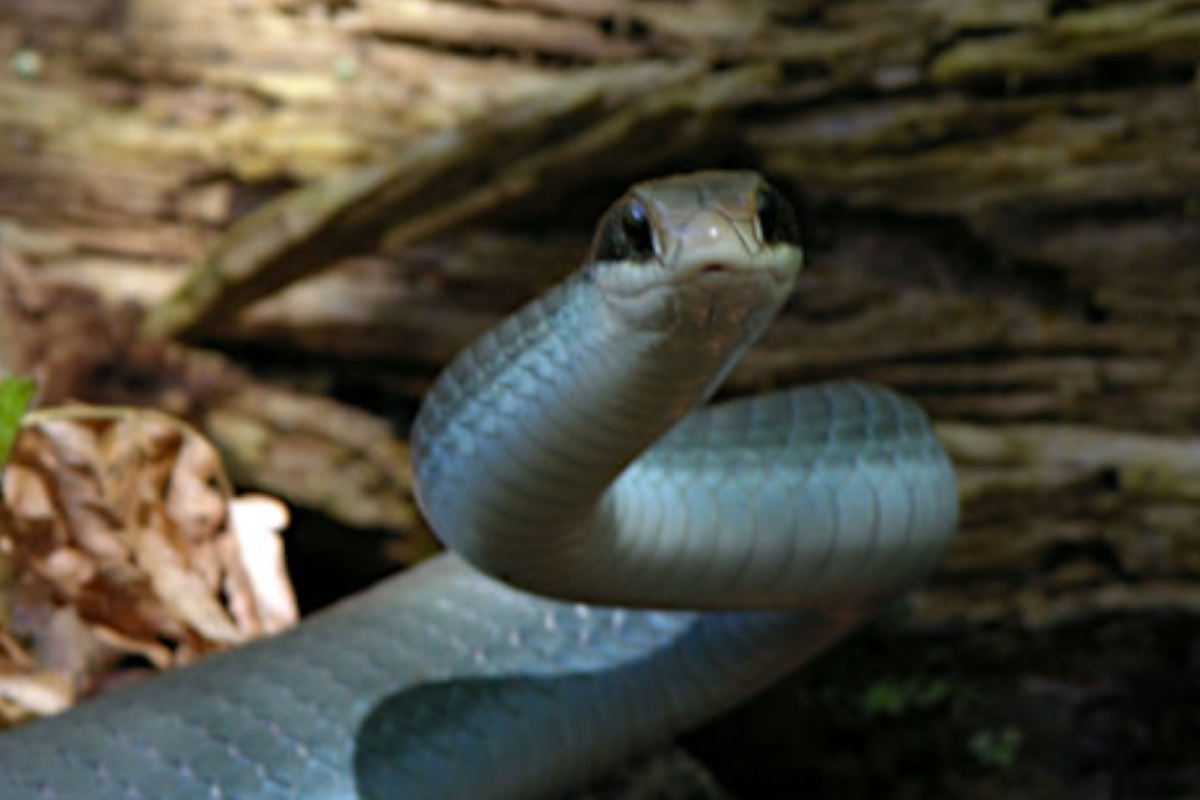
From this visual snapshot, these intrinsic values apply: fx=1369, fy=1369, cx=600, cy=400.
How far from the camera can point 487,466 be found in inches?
76.5

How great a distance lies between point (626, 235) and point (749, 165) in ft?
5.18

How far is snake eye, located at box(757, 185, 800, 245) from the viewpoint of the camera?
1.67m

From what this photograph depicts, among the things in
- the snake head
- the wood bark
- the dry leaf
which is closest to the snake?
the snake head

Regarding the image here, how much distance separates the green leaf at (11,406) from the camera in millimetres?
2578

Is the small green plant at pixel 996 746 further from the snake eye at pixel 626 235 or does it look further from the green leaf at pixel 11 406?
the green leaf at pixel 11 406

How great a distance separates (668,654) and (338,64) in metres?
1.63

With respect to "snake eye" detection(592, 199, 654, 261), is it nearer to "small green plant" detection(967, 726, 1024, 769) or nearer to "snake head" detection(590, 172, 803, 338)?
"snake head" detection(590, 172, 803, 338)

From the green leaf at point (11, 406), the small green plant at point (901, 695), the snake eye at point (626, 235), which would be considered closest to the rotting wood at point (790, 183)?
the small green plant at point (901, 695)

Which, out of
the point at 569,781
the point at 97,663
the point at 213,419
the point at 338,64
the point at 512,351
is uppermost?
the point at 338,64

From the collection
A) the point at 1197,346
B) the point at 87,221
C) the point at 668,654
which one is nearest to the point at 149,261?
the point at 87,221

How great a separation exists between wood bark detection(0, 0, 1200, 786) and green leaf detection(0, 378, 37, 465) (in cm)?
→ 71

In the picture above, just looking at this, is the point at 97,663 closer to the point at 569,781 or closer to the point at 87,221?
the point at 569,781

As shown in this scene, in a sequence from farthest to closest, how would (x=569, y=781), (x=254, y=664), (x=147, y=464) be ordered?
(x=147, y=464) → (x=569, y=781) → (x=254, y=664)

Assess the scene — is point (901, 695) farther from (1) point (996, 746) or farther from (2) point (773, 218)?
(2) point (773, 218)
